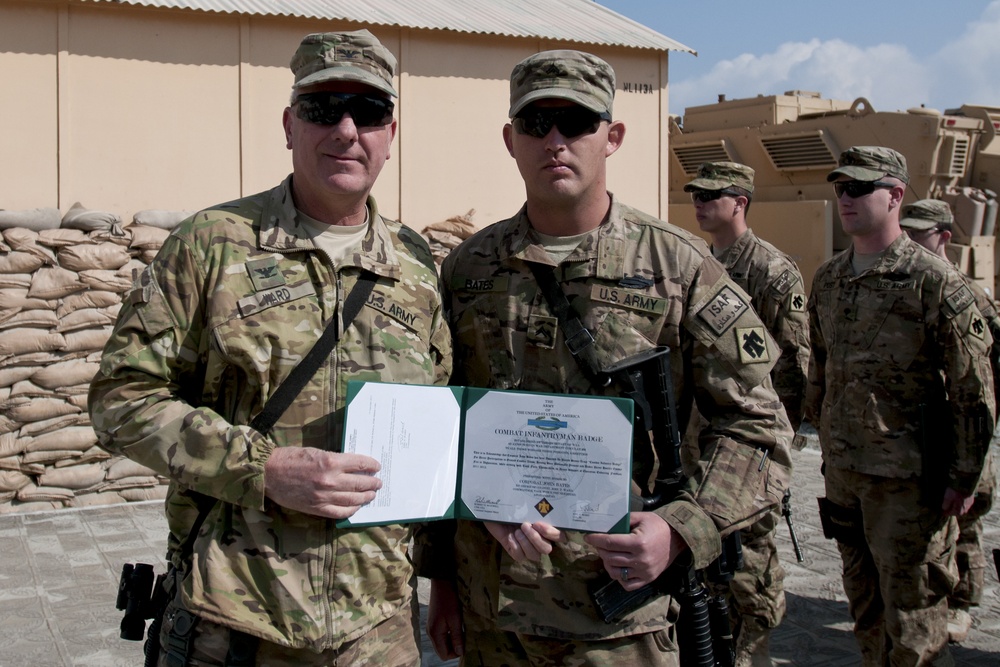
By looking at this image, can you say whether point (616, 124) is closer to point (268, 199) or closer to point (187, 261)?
point (268, 199)

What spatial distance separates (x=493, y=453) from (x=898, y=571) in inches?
104

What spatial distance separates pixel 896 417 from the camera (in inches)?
166

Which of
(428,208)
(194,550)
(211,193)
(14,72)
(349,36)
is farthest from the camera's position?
(428,208)

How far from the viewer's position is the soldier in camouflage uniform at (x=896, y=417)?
3977mm

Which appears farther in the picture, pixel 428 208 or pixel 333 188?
pixel 428 208

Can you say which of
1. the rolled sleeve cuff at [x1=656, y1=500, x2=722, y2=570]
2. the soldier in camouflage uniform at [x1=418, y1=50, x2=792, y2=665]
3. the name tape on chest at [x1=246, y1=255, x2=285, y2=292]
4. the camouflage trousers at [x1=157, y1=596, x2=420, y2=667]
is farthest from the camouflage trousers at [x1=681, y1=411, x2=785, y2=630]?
the name tape on chest at [x1=246, y1=255, x2=285, y2=292]

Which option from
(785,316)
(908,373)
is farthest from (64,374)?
(908,373)

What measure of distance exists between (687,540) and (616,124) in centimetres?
108

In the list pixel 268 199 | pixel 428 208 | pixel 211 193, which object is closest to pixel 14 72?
pixel 211 193

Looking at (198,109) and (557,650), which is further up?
(198,109)

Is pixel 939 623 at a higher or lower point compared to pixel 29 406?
lower

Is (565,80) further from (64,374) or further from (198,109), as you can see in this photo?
(198,109)

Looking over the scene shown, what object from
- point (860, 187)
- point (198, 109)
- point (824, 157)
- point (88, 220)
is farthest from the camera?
point (824, 157)

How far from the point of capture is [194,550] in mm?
2129
